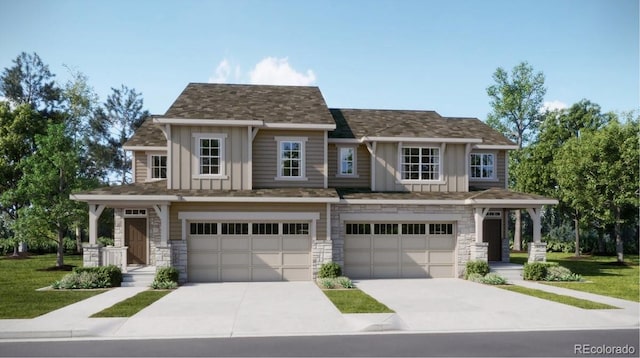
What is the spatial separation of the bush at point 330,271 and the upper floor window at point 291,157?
3.93 meters

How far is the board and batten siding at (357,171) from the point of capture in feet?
76.4

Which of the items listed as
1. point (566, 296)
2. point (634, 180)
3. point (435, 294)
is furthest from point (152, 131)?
point (634, 180)

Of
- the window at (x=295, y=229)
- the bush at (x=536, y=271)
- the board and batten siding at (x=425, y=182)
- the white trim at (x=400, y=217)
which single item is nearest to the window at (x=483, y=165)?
the board and batten siding at (x=425, y=182)

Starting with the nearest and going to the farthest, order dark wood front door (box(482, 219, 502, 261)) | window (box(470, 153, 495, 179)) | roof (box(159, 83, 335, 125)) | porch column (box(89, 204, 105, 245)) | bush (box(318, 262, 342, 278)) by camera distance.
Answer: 1. porch column (box(89, 204, 105, 245))
2. bush (box(318, 262, 342, 278))
3. roof (box(159, 83, 335, 125))
4. dark wood front door (box(482, 219, 502, 261))
5. window (box(470, 153, 495, 179))

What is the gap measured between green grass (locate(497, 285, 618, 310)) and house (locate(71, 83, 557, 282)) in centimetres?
330

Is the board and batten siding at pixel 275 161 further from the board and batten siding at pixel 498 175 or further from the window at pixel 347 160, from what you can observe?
the board and batten siding at pixel 498 175

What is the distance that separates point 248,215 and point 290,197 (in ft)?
5.94

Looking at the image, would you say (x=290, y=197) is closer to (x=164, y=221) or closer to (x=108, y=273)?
(x=164, y=221)

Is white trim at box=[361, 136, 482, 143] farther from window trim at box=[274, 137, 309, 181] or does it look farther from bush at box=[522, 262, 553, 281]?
bush at box=[522, 262, 553, 281]

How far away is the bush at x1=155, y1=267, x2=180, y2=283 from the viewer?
60.4ft

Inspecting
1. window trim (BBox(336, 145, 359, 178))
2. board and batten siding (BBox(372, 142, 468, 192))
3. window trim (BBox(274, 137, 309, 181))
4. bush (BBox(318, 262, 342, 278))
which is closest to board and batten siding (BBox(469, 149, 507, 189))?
board and batten siding (BBox(372, 142, 468, 192))

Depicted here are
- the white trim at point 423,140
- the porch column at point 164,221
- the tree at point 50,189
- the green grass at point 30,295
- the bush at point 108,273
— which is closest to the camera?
the green grass at point 30,295

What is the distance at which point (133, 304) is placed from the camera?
1437cm

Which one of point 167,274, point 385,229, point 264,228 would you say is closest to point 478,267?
point 385,229
